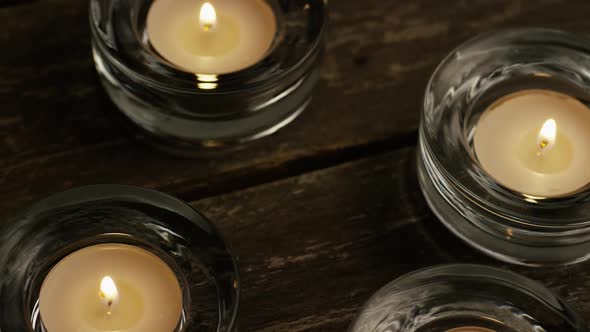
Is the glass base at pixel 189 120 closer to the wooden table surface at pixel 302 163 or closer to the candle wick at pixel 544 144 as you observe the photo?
the wooden table surface at pixel 302 163

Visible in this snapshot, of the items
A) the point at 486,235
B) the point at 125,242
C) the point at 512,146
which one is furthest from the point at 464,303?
the point at 125,242

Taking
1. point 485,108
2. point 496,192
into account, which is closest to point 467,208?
point 496,192

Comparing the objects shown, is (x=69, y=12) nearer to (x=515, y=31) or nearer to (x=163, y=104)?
(x=163, y=104)

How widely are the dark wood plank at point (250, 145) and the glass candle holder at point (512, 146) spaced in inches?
2.8

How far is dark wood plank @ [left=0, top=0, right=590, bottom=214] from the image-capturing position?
794 millimetres

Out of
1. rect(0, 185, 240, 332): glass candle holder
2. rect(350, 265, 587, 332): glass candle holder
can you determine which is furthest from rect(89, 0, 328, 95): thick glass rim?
rect(350, 265, 587, 332): glass candle holder

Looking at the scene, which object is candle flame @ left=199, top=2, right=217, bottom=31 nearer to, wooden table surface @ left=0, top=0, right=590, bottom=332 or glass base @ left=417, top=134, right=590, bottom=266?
wooden table surface @ left=0, top=0, right=590, bottom=332

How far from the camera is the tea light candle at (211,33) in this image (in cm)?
81

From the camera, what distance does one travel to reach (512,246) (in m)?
0.74

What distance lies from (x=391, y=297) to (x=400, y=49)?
0.30 metres

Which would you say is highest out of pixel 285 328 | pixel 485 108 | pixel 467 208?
pixel 485 108

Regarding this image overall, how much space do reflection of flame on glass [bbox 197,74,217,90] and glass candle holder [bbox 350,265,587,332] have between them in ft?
0.74

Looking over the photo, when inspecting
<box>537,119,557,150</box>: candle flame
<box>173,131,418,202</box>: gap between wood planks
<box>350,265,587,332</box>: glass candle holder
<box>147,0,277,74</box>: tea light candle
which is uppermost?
<box>147,0,277,74</box>: tea light candle

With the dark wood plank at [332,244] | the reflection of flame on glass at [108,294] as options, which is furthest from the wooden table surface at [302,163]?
the reflection of flame on glass at [108,294]
